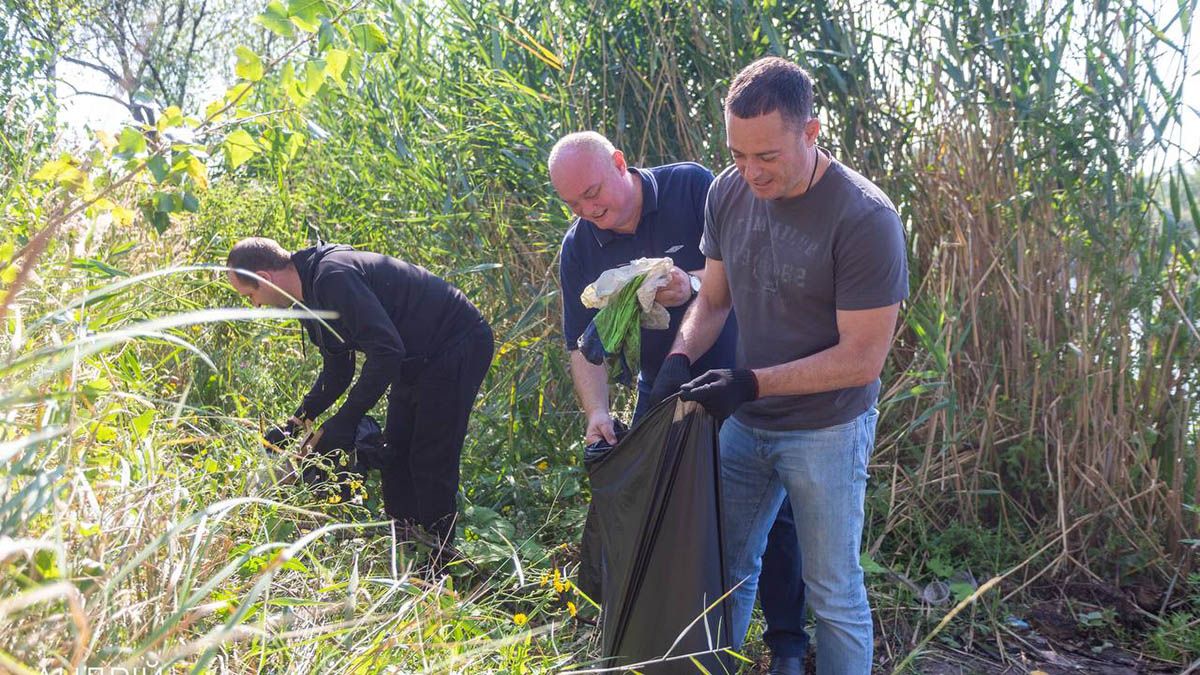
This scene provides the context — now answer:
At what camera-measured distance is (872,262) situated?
2389 millimetres

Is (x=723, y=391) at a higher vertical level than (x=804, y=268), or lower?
lower

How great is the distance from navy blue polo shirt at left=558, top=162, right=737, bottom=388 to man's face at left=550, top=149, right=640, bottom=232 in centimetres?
8

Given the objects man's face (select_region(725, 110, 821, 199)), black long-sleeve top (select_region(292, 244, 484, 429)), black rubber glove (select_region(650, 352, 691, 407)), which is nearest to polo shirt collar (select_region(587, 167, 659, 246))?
black rubber glove (select_region(650, 352, 691, 407))

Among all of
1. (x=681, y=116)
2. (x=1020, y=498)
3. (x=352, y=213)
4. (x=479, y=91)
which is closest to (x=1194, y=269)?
(x=1020, y=498)

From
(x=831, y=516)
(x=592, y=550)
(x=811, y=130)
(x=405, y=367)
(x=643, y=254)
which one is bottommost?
(x=592, y=550)

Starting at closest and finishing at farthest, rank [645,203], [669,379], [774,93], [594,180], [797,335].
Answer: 1. [774,93]
2. [797,335]
3. [669,379]
4. [594,180]
5. [645,203]

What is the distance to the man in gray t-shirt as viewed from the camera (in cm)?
240

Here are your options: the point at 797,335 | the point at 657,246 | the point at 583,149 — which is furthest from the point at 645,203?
the point at 797,335

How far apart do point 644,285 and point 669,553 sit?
0.74m

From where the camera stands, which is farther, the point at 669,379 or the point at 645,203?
the point at 645,203

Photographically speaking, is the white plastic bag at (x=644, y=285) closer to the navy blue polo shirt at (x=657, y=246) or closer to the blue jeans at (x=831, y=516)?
the navy blue polo shirt at (x=657, y=246)

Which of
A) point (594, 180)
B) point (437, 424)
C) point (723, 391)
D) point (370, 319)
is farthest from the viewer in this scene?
point (437, 424)

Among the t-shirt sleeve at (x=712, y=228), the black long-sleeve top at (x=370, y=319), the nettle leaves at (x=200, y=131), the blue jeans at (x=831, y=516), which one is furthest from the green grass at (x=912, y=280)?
the t-shirt sleeve at (x=712, y=228)

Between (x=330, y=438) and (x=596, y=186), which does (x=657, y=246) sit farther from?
(x=330, y=438)
